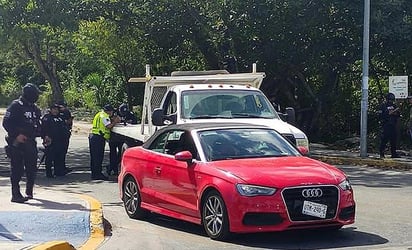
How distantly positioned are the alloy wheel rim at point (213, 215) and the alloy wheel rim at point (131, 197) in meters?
2.05

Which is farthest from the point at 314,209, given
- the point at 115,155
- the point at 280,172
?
the point at 115,155

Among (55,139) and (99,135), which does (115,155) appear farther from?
(55,139)

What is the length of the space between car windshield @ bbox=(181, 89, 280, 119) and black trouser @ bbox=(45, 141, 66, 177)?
4.08 metres

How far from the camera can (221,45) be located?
26266 mm

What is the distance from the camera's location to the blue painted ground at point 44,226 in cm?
962

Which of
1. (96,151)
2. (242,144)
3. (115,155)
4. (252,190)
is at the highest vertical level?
(242,144)

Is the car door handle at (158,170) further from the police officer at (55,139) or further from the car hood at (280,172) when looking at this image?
the police officer at (55,139)

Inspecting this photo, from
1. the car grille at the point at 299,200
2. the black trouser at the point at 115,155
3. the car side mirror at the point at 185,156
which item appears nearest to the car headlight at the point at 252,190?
the car grille at the point at 299,200

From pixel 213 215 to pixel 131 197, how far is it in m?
2.37

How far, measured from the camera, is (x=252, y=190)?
9.41 metres

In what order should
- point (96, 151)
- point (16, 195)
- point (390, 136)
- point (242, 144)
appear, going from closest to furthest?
point (242, 144) < point (16, 195) < point (96, 151) < point (390, 136)

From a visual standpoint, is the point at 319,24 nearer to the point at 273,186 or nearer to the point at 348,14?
the point at 348,14

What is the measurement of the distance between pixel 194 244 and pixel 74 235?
147cm

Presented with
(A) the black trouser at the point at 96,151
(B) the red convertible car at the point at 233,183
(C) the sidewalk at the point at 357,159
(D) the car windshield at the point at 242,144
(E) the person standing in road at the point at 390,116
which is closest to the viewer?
(B) the red convertible car at the point at 233,183
